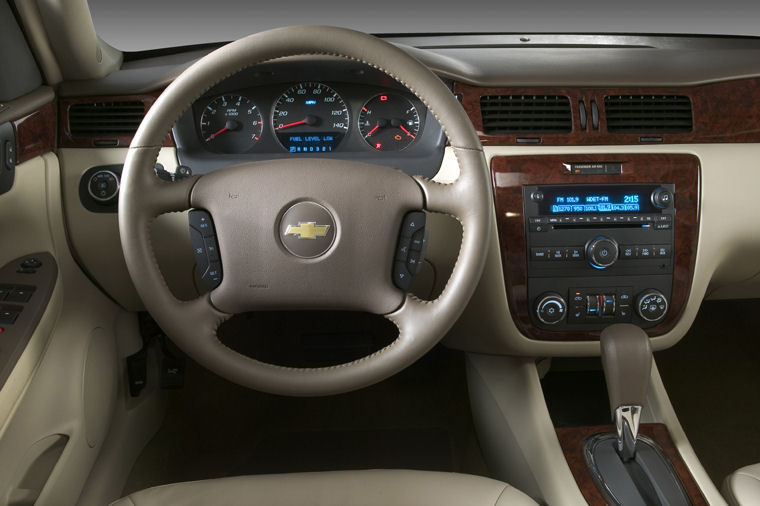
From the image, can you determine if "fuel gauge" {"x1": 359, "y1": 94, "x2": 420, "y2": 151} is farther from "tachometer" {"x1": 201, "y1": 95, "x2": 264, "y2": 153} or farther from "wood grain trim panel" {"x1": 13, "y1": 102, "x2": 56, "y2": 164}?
"wood grain trim panel" {"x1": 13, "y1": 102, "x2": 56, "y2": 164}

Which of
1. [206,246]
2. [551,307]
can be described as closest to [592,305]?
[551,307]

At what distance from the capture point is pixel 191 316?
1043mm

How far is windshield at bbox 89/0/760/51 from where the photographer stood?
1854 mm

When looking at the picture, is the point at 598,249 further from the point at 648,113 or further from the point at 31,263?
the point at 31,263

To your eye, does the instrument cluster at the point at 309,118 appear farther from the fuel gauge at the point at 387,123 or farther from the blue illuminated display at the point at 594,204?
the blue illuminated display at the point at 594,204

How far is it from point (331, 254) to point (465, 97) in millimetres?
499

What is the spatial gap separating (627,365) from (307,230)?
577 millimetres

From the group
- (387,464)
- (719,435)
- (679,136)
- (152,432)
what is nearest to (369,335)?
(387,464)

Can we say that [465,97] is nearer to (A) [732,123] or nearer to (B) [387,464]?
(A) [732,123]

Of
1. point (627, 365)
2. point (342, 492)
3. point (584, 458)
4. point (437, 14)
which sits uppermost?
point (437, 14)

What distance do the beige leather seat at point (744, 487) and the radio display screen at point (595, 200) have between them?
50cm

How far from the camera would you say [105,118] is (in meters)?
1.36

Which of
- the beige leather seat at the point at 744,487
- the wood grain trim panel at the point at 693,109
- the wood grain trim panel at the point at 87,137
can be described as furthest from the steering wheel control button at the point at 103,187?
the beige leather seat at the point at 744,487

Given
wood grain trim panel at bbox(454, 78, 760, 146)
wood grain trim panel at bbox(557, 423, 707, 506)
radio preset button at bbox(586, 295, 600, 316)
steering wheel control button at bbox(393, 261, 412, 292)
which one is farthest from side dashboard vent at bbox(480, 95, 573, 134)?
wood grain trim panel at bbox(557, 423, 707, 506)
